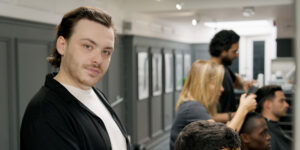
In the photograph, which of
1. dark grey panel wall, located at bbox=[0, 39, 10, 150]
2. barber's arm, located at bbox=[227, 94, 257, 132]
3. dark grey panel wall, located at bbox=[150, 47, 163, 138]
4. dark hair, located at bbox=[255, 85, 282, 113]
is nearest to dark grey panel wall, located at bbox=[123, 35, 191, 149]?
dark grey panel wall, located at bbox=[150, 47, 163, 138]

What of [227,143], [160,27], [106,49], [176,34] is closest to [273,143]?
[227,143]

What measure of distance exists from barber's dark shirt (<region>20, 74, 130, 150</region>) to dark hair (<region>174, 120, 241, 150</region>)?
0.29m

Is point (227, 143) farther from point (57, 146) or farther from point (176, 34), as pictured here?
point (176, 34)

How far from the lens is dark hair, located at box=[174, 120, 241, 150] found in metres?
1.12

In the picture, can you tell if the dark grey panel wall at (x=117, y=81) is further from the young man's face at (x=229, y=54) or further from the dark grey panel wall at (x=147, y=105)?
the young man's face at (x=229, y=54)

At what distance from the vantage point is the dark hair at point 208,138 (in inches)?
44.3

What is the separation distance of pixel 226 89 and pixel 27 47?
1885 mm

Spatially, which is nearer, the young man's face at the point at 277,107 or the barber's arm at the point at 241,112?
the barber's arm at the point at 241,112

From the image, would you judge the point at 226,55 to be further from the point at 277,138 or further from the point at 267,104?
the point at 277,138

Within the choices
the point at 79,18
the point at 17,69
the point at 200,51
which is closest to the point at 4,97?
the point at 17,69

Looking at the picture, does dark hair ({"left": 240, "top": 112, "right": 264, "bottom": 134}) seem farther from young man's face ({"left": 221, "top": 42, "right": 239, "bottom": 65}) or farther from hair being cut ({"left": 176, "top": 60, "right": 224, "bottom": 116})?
young man's face ({"left": 221, "top": 42, "right": 239, "bottom": 65})

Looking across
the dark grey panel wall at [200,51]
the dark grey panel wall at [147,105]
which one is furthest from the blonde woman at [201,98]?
the dark grey panel wall at [200,51]

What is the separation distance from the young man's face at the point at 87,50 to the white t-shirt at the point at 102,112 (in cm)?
6

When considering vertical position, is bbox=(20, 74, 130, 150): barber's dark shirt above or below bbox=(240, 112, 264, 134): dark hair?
above
